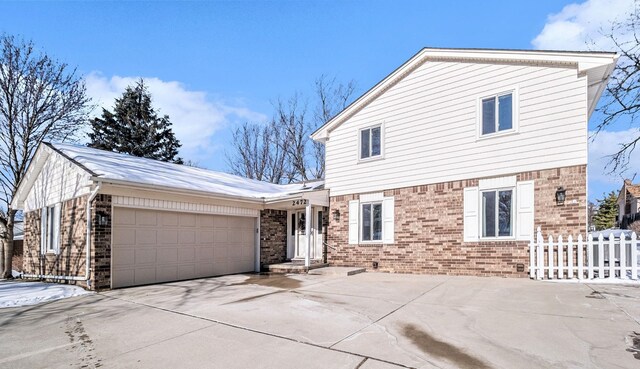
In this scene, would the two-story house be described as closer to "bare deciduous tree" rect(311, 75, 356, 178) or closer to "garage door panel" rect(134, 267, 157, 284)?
"garage door panel" rect(134, 267, 157, 284)

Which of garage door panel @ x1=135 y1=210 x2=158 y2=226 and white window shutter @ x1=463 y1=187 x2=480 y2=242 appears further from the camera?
garage door panel @ x1=135 y1=210 x2=158 y2=226

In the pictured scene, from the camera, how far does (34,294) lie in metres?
8.66

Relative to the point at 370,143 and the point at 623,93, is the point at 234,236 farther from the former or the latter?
the point at 623,93

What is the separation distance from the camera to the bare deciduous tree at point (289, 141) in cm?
2792

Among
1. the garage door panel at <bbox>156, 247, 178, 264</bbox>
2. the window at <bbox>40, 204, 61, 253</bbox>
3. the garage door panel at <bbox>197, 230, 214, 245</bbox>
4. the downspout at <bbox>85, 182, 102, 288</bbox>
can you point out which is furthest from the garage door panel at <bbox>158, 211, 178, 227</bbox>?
the window at <bbox>40, 204, 61, 253</bbox>

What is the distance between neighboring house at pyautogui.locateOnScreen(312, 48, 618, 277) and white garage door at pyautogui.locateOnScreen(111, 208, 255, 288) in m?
3.41

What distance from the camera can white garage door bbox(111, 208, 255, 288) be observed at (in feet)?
31.6

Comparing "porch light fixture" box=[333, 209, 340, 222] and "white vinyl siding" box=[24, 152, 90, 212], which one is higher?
"white vinyl siding" box=[24, 152, 90, 212]

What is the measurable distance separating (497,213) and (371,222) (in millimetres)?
4031

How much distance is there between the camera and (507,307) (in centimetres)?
603

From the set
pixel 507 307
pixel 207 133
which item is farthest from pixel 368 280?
pixel 207 133

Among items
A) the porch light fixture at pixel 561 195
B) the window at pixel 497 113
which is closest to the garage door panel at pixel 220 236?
the window at pixel 497 113

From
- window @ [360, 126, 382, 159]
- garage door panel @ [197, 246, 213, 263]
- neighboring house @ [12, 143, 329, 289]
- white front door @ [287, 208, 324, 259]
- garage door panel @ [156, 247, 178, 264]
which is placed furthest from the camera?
white front door @ [287, 208, 324, 259]

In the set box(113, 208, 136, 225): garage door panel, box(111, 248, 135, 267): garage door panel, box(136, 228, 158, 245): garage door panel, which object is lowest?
box(111, 248, 135, 267): garage door panel
